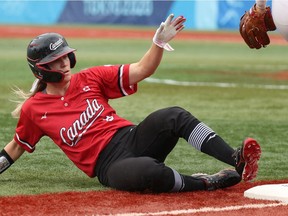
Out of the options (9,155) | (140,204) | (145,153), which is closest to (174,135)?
(145,153)

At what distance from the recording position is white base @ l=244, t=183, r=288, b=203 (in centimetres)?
528

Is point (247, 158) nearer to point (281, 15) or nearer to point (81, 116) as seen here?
point (281, 15)

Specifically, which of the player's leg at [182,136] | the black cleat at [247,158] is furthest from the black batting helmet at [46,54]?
the black cleat at [247,158]

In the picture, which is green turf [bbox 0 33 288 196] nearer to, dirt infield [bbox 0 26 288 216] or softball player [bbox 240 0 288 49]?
dirt infield [bbox 0 26 288 216]

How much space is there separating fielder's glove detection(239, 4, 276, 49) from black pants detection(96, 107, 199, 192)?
2.23 ft

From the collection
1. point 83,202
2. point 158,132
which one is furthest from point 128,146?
point 83,202

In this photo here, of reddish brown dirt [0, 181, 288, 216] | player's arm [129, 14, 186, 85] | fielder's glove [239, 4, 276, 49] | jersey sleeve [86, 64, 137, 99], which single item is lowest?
reddish brown dirt [0, 181, 288, 216]

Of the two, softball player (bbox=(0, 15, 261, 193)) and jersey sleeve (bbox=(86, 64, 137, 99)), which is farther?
jersey sleeve (bbox=(86, 64, 137, 99))

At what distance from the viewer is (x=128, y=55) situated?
20281 millimetres

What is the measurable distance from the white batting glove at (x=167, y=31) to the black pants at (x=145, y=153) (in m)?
0.46

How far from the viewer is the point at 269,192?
5371 millimetres

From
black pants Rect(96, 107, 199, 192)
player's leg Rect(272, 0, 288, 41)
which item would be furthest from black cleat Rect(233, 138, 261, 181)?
player's leg Rect(272, 0, 288, 41)

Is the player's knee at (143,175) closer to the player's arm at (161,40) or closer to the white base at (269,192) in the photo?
the white base at (269,192)

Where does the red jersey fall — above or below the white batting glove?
below
